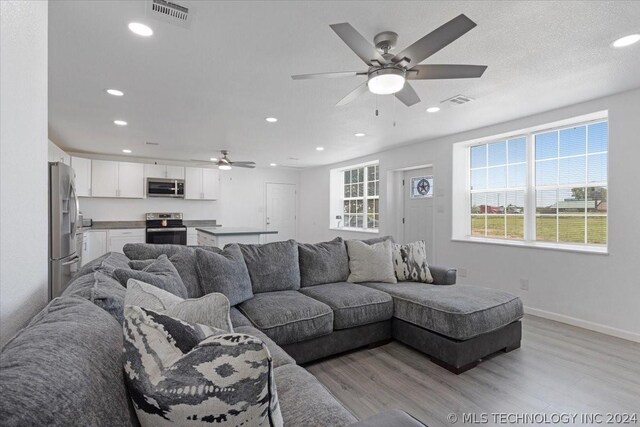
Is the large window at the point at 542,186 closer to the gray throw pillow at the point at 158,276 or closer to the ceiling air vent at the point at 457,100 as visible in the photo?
the ceiling air vent at the point at 457,100

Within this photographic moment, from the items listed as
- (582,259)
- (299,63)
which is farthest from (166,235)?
(582,259)

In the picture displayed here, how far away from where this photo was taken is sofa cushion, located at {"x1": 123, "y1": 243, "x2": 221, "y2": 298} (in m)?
2.34

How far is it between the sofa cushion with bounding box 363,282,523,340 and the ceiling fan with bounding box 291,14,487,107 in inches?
65.3

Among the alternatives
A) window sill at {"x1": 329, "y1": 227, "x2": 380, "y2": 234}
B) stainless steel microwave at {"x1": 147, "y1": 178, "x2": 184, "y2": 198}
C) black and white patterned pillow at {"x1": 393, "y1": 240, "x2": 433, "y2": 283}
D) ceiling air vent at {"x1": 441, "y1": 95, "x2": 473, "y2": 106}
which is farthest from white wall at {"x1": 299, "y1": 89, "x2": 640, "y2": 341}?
stainless steel microwave at {"x1": 147, "y1": 178, "x2": 184, "y2": 198}

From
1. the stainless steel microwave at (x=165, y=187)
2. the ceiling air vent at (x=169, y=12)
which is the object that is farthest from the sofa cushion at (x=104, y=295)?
the stainless steel microwave at (x=165, y=187)

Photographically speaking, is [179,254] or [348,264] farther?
[348,264]

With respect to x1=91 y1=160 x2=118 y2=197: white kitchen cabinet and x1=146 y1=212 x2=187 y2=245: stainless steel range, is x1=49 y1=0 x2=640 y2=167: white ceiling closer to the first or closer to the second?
x1=91 y1=160 x2=118 y2=197: white kitchen cabinet

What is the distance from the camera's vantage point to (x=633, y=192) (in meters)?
3.02

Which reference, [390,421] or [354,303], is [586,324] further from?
[390,421]

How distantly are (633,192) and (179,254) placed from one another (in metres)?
4.31

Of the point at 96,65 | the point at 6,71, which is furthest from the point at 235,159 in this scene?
the point at 6,71

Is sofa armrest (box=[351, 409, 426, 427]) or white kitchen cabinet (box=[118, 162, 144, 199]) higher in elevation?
white kitchen cabinet (box=[118, 162, 144, 199])

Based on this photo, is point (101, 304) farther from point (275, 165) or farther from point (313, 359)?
point (275, 165)

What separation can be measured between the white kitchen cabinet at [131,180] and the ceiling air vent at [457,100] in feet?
19.9
